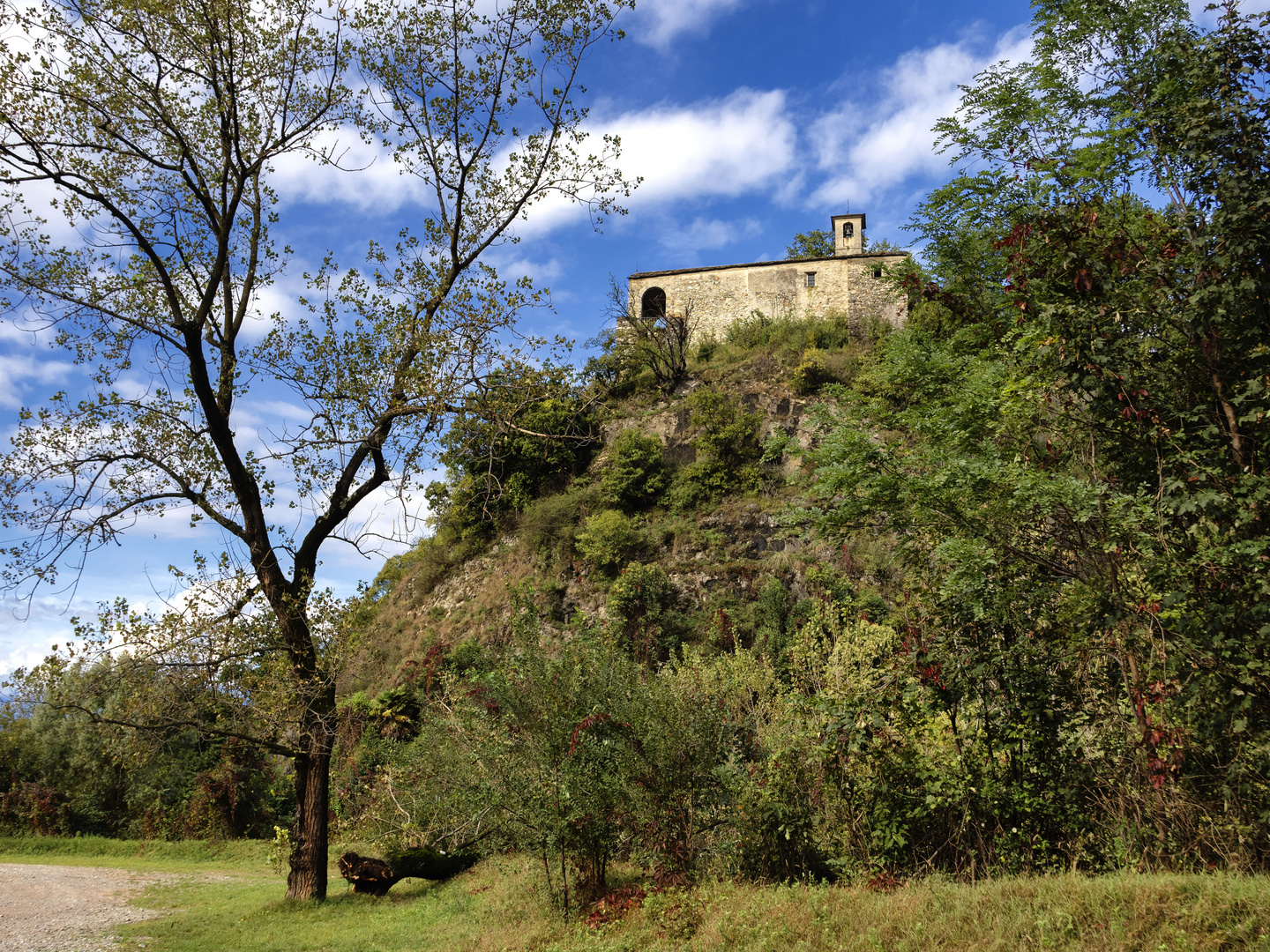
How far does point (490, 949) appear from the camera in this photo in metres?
7.16

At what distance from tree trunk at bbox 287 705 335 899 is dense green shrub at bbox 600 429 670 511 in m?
19.3

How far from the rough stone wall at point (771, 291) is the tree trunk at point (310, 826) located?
31.9 meters

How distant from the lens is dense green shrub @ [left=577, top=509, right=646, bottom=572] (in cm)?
2621

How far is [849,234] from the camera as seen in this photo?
3834cm

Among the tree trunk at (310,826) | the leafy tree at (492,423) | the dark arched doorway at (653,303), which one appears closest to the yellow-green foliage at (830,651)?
the leafy tree at (492,423)

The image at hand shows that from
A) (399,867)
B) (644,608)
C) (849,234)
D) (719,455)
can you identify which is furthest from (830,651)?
(849,234)

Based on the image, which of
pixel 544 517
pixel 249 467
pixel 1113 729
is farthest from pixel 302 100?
pixel 544 517

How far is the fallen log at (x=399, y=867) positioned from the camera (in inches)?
423

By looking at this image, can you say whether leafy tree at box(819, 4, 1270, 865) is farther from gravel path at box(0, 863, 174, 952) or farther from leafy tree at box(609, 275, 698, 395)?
leafy tree at box(609, 275, 698, 395)

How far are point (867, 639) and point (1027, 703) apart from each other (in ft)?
24.8

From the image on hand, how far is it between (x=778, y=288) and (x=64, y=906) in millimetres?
35867

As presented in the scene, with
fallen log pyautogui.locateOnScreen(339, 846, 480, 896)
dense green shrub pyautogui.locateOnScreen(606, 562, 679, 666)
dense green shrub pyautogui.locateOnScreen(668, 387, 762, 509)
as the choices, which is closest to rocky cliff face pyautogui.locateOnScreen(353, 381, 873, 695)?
dense green shrub pyautogui.locateOnScreen(668, 387, 762, 509)

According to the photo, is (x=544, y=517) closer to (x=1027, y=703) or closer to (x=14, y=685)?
(x=14, y=685)

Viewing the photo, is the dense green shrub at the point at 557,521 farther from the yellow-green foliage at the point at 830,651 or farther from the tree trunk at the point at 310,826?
the tree trunk at the point at 310,826
